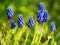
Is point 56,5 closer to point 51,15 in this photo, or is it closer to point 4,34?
point 51,15

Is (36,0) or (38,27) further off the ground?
(36,0)

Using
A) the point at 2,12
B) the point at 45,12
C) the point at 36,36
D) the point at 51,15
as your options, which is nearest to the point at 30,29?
the point at 36,36

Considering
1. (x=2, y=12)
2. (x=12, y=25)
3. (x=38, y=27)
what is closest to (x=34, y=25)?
(x=38, y=27)

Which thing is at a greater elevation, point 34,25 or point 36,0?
point 36,0

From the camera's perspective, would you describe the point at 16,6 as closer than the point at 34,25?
No

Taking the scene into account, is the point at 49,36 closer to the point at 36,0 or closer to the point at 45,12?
the point at 45,12

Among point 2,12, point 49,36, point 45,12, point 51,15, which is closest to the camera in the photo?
point 45,12

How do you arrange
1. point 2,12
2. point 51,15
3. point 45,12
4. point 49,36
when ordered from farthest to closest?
point 51,15 → point 2,12 → point 49,36 → point 45,12

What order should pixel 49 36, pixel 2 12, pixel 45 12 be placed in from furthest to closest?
pixel 2 12 < pixel 49 36 < pixel 45 12

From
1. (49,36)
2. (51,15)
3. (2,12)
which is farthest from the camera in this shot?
(51,15)
